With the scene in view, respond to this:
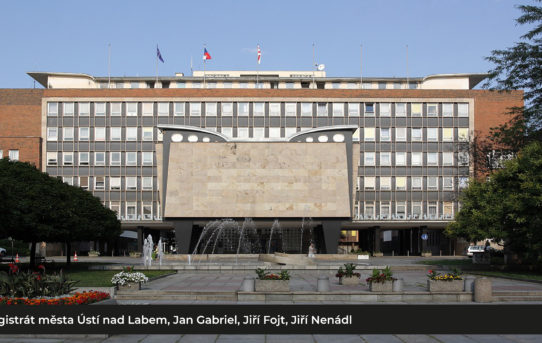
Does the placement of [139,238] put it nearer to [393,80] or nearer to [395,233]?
[395,233]

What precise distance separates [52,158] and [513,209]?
202ft

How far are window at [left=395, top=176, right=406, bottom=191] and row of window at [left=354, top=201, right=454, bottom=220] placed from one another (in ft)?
5.99

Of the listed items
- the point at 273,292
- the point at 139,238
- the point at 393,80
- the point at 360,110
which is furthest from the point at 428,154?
the point at 273,292

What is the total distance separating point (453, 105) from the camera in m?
81.3

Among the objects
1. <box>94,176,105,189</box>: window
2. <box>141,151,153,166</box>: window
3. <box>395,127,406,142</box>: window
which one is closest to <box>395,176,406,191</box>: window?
<box>395,127,406,142</box>: window

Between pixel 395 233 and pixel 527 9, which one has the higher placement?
pixel 527 9

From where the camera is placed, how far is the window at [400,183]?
8119cm

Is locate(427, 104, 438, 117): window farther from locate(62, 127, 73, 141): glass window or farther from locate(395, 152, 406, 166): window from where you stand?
locate(62, 127, 73, 141): glass window

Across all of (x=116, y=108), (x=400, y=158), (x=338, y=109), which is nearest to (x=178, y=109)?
(x=116, y=108)

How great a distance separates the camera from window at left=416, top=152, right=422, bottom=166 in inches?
3201

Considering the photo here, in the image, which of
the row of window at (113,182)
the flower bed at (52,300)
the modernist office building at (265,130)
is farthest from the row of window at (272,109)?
the flower bed at (52,300)

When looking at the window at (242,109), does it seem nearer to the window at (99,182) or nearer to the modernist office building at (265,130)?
the modernist office building at (265,130)

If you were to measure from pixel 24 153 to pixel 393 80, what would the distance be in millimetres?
53714

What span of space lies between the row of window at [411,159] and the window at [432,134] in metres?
1.83
